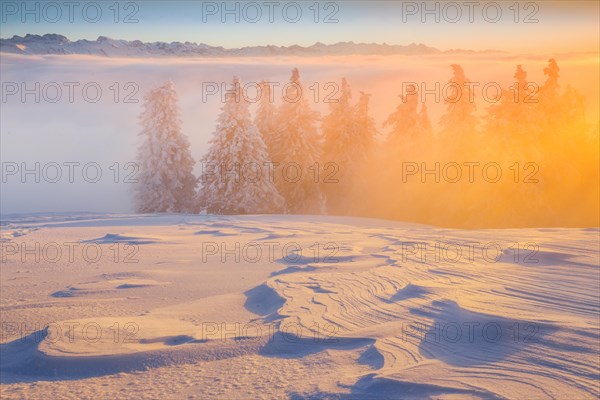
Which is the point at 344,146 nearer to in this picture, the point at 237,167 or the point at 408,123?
the point at 408,123

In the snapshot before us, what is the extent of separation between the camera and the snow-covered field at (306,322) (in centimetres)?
476

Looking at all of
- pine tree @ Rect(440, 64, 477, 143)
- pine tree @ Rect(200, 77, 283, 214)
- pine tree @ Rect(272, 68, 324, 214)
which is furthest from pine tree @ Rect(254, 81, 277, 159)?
pine tree @ Rect(440, 64, 477, 143)

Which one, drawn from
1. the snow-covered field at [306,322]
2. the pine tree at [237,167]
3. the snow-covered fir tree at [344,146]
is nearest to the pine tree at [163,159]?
the pine tree at [237,167]

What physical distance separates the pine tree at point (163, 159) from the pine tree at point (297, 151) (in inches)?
234

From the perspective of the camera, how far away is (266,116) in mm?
39000

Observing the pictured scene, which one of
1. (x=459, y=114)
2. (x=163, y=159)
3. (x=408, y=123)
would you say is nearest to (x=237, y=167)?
(x=163, y=159)

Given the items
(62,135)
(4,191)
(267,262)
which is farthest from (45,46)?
(267,262)

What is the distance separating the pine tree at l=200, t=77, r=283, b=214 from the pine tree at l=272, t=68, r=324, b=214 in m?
3.18

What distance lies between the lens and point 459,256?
990 cm

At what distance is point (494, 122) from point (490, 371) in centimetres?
3128

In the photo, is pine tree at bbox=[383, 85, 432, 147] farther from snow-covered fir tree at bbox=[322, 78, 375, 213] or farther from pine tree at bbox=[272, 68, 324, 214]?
pine tree at bbox=[272, 68, 324, 214]

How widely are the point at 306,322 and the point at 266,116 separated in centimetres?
3356

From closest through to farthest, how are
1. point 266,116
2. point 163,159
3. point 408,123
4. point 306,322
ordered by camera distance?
1. point 306,322
2. point 163,159
3. point 266,116
4. point 408,123

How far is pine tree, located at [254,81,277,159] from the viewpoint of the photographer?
38.1 metres
